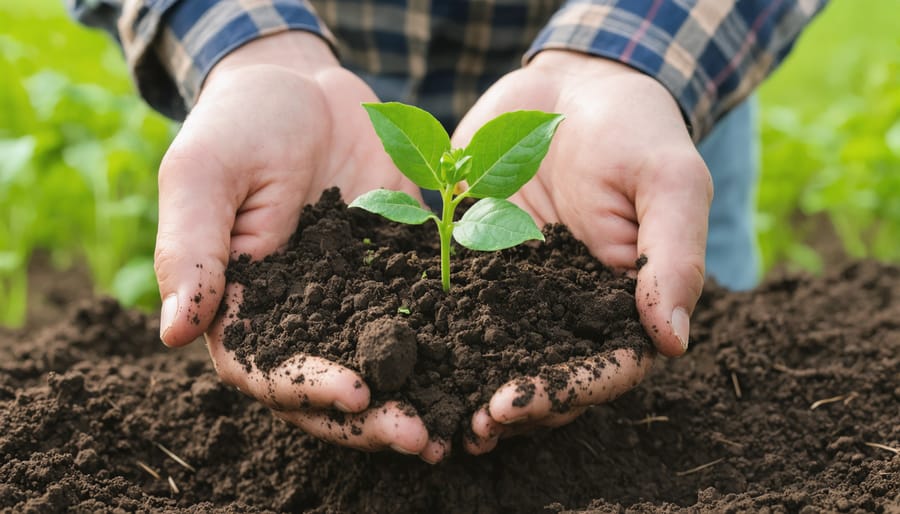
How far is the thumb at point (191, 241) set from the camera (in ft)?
6.68

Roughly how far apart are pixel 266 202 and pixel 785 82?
527 cm

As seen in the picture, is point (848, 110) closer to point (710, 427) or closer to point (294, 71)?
point (710, 427)

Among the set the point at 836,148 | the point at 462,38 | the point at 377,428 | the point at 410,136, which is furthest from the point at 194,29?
the point at 836,148

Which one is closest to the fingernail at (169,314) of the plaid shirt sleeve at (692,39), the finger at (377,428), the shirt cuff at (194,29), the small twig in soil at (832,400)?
the finger at (377,428)

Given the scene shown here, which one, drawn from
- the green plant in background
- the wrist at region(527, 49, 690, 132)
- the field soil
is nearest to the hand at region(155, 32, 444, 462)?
the field soil

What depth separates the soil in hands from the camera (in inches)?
75.6

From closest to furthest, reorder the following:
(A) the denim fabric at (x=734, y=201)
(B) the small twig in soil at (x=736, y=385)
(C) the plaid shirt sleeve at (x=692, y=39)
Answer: (B) the small twig in soil at (x=736, y=385)
(C) the plaid shirt sleeve at (x=692, y=39)
(A) the denim fabric at (x=734, y=201)

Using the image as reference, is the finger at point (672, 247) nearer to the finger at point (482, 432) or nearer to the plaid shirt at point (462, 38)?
the finger at point (482, 432)

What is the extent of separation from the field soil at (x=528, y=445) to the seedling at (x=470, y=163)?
193 millimetres

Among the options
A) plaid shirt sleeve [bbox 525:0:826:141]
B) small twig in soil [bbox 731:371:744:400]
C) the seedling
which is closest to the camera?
the seedling

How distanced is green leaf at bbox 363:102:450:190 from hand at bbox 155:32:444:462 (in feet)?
1.42

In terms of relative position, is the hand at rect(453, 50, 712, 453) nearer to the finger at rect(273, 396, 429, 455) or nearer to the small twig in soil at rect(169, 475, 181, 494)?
the finger at rect(273, 396, 429, 455)

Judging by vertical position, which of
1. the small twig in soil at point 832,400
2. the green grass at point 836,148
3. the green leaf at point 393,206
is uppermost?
the green leaf at point 393,206

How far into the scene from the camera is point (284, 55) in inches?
108
